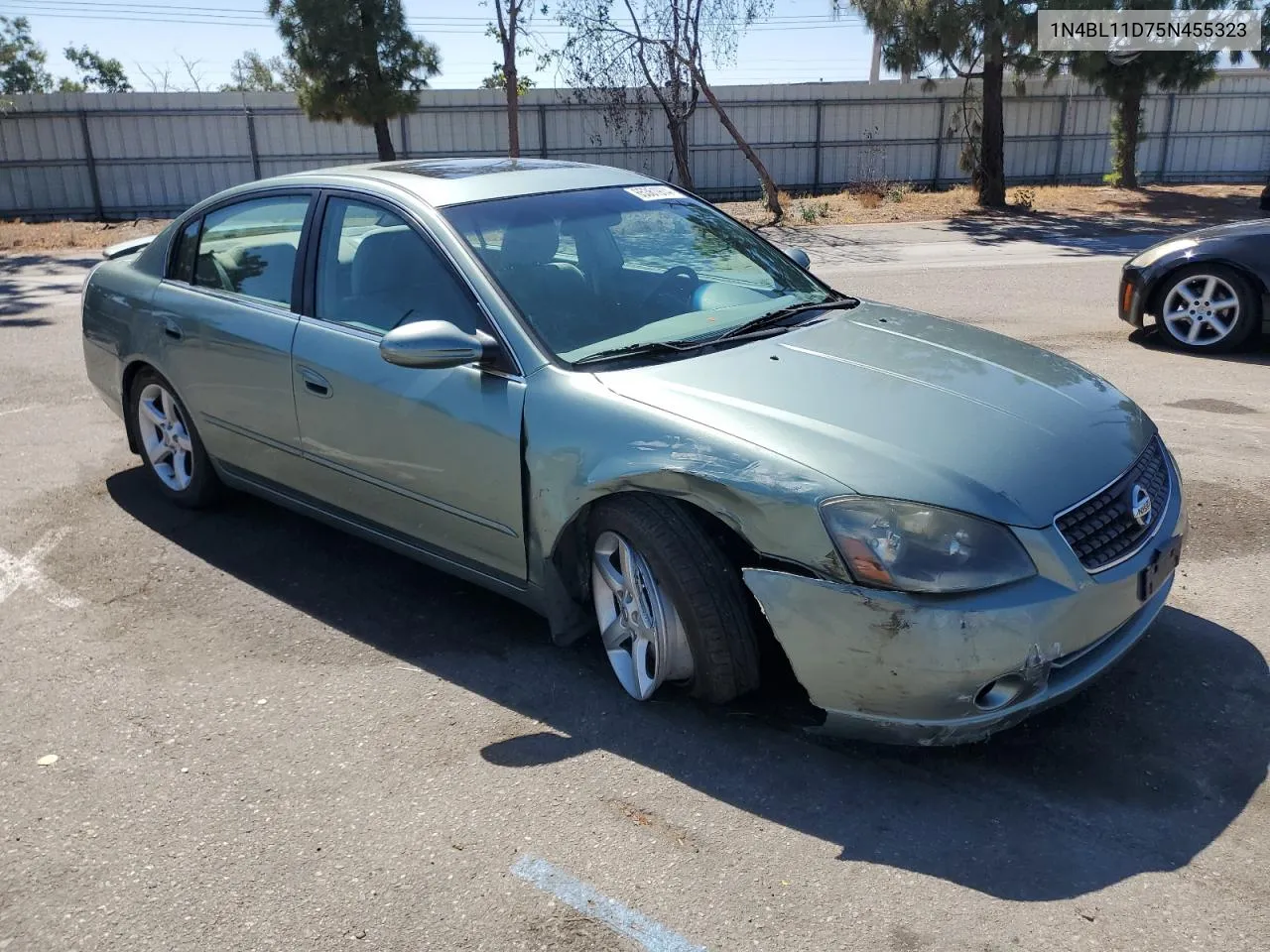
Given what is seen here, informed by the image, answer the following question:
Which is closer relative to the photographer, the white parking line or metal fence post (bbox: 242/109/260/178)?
the white parking line

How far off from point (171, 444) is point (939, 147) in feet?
81.1

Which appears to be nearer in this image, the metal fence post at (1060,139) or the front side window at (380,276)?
the front side window at (380,276)

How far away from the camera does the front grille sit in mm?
3006

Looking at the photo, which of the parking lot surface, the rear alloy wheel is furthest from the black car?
the parking lot surface

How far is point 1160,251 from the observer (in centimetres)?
855

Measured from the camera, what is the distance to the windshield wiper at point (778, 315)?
151 inches

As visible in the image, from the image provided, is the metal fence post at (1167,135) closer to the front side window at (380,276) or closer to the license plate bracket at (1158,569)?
the license plate bracket at (1158,569)

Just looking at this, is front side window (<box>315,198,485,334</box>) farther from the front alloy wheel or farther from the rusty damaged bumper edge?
the rusty damaged bumper edge

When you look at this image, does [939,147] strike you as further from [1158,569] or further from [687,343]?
[1158,569]

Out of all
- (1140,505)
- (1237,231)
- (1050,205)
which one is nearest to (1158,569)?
(1140,505)

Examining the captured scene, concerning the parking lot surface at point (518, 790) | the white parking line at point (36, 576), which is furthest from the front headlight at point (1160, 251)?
the white parking line at point (36, 576)

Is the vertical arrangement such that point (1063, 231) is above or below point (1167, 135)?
below

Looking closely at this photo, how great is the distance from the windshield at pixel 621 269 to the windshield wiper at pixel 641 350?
0.9 inches

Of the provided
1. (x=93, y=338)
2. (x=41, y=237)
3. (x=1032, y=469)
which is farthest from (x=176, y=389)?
(x=41, y=237)
